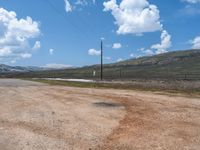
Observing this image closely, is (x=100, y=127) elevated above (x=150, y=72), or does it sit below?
below

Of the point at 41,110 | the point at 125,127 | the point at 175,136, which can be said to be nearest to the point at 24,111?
the point at 41,110

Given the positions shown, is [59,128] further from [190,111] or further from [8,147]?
[190,111]

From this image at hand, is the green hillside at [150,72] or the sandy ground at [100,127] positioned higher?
the green hillside at [150,72]

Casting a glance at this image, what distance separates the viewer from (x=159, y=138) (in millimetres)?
10344

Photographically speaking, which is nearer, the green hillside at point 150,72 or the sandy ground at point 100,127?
the sandy ground at point 100,127

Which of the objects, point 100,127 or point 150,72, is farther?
point 150,72

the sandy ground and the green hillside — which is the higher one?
the green hillside

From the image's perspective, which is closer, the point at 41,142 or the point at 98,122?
the point at 41,142

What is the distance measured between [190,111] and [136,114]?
277 cm

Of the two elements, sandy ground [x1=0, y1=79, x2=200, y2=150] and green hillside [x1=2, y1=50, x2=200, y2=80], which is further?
green hillside [x1=2, y1=50, x2=200, y2=80]

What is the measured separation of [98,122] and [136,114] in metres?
2.63

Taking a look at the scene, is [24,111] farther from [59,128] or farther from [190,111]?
[190,111]

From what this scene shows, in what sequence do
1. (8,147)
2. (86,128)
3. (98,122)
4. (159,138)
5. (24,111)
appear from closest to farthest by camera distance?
(8,147) < (159,138) < (86,128) < (98,122) < (24,111)

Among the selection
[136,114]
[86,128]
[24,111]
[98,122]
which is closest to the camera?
[86,128]
